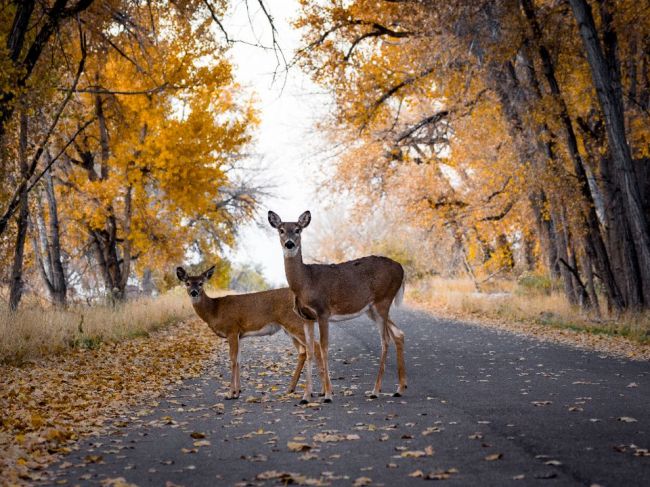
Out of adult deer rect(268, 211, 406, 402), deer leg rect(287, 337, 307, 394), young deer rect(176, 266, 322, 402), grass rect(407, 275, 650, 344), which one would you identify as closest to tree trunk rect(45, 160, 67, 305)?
young deer rect(176, 266, 322, 402)

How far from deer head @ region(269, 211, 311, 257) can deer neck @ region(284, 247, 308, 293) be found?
0.09 metres

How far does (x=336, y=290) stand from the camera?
10.2 metres

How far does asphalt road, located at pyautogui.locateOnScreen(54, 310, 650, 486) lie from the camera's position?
19.3ft

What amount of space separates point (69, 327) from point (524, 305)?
14028 mm

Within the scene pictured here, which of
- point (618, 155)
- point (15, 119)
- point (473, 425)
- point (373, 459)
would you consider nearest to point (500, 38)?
point (618, 155)

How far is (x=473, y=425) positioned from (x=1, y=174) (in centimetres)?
1017

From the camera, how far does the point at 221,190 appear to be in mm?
36812

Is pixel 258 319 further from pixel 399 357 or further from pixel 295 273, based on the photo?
pixel 399 357

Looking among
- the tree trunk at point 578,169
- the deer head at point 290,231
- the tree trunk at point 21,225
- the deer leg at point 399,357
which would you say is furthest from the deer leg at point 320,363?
the tree trunk at point 578,169

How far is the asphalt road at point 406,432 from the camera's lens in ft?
19.3

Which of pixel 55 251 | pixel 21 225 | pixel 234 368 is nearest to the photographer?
pixel 234 368

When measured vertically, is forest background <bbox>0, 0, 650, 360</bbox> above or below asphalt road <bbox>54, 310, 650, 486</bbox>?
above

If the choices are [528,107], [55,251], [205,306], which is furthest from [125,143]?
[205,306]

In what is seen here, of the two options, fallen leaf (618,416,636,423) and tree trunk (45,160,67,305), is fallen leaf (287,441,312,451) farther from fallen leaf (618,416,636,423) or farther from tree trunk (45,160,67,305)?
tree trunk (45,160,67,305)
